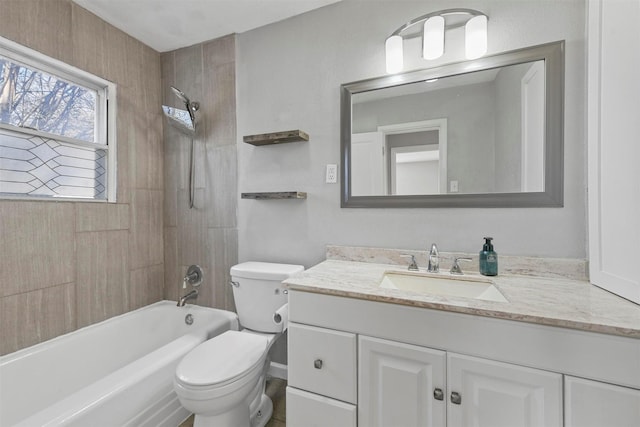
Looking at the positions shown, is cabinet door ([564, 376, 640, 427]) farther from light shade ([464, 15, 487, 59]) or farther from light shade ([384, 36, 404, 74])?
light shade ([384, 36, 404, 74])

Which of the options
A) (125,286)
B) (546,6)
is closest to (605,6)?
Result: (546,6)

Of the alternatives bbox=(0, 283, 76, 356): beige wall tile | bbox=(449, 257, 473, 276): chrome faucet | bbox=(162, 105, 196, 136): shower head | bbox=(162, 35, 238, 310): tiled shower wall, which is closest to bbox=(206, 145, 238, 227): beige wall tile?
bbox=(162, 35, 238, 310): tiled shower wall

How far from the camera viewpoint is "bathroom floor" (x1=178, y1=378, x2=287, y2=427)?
4.88 feet

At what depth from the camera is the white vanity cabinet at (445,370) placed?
0.76 meters

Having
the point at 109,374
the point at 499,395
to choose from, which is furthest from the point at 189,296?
the point at 499,395

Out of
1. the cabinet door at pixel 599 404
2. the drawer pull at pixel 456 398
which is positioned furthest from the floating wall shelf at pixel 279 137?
the cabinet door at pixel 599 404

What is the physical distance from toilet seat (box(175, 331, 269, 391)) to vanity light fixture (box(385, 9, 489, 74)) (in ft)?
5.41

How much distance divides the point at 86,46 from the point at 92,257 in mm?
1361

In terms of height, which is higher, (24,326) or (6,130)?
(6,130)

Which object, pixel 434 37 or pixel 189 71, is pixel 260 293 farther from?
pixel 189 71

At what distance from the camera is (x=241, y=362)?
1.27 meters

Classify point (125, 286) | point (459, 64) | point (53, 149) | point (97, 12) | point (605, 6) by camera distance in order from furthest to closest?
1. point (125, 286)
2. point (97, 12)
3. point (53, 149)
4. point (459, 64)
5. point (605, 6)

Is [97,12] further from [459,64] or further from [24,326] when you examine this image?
[459,64]

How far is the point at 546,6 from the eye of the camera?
4.10 ft
